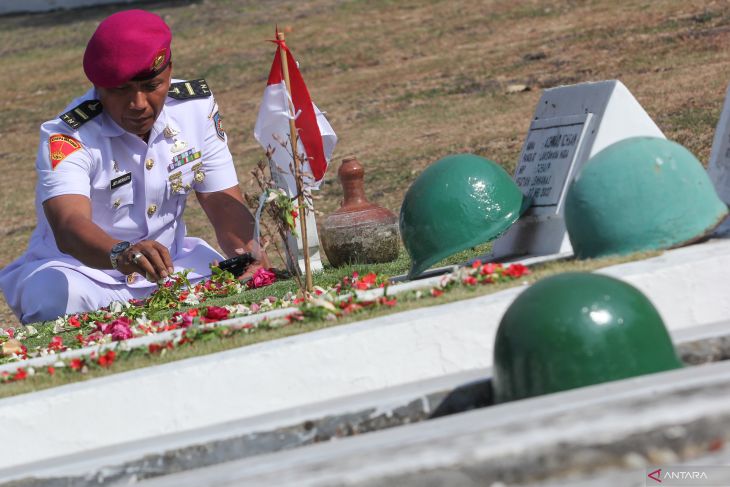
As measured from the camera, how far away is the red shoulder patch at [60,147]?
7043 millimetres

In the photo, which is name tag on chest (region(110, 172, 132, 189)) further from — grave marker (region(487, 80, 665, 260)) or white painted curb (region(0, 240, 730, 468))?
white painted curb (region(0, 240, 730, 468))

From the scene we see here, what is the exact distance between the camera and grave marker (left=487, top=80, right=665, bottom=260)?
6.03 metres

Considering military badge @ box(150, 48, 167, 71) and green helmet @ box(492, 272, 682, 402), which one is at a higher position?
military badge @ box(150, 48, 167, 71)

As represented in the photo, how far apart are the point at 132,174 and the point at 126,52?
955mm

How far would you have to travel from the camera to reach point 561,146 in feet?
20.6

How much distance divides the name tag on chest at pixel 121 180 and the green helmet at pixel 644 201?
9.89 feet

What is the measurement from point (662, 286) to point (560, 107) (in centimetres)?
198

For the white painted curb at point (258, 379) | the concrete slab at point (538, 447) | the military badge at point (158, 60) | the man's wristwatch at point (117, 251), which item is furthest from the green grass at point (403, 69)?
the concrete slab at point (538, 447)

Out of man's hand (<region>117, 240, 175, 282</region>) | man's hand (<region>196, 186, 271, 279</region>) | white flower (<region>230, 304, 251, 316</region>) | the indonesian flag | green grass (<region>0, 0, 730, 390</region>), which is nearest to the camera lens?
white flower (<region>230, 304, 251, 316</region>)

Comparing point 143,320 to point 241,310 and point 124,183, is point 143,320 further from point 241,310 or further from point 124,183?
point 124,183

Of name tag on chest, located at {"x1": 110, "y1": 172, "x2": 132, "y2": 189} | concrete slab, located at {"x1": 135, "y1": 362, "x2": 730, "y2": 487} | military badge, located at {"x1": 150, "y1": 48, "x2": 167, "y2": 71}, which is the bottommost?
name tag on chest, located at {"x1": 110, "y1": 172, "x2": 132, "y2": 189}

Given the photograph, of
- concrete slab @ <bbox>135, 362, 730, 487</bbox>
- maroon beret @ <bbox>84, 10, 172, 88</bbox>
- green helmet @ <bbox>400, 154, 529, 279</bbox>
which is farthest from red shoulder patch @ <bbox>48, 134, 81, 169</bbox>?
concrete slab @ <bbox>135, 362, 730, 487</bbox>

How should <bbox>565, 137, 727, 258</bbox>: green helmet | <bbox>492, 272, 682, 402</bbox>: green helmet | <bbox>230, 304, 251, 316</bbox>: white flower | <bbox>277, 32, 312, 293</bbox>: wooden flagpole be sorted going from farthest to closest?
1. <bbox>277, 32, 312, 293</bbox>: wooden flagpole
2. <bbox>230, 304, 251, 316</bbox>: white flower
3. <bbox>565, 137, 727, 258</bbox>: green helmet
4. <bbox>492, 272, 682, 402</bbox>: green helmet

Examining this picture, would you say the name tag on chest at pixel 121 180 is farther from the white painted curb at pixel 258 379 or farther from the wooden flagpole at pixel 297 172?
the white painted curb at pixel 258 379
